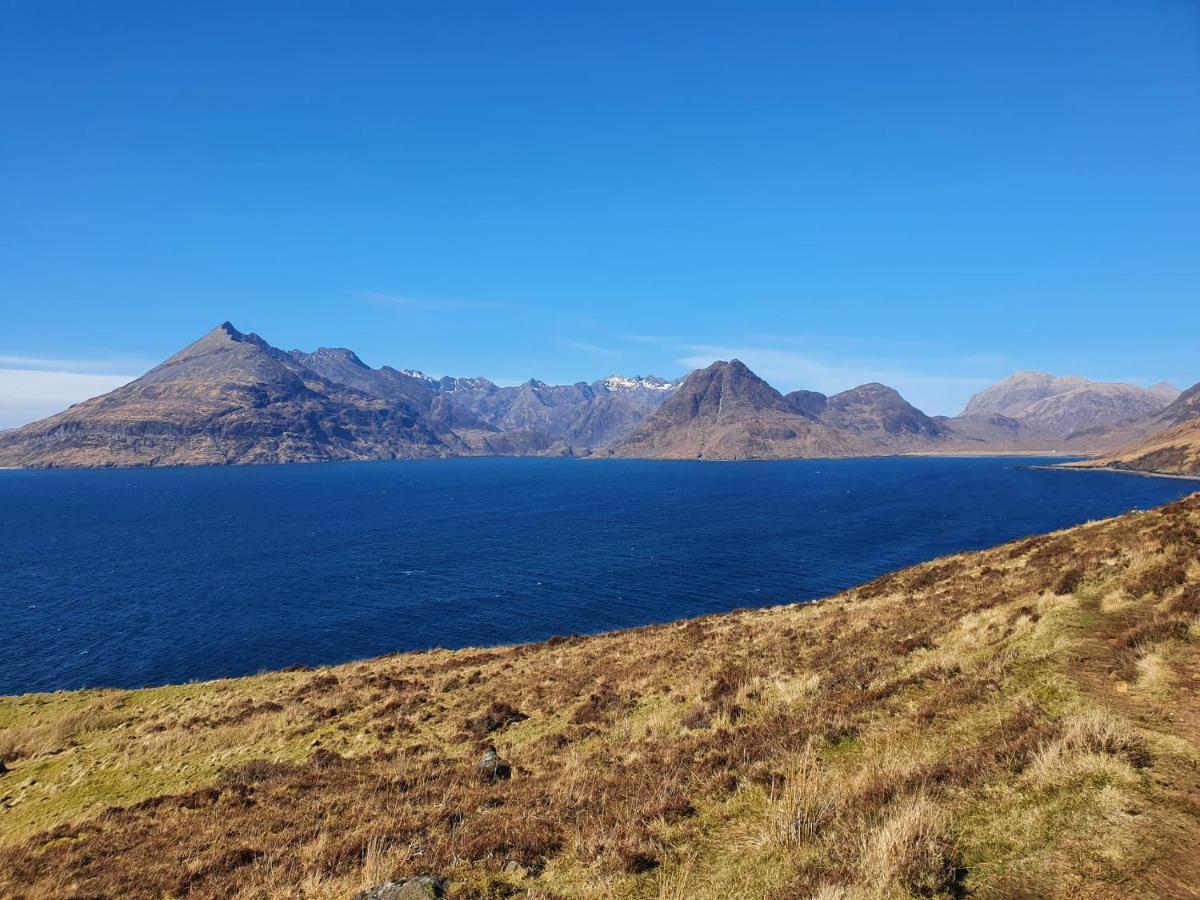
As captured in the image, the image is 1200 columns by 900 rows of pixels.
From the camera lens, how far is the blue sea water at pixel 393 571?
64.0 meters

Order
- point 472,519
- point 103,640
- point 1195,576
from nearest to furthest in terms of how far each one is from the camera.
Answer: point 1195,576, point 103,640, point 472,519

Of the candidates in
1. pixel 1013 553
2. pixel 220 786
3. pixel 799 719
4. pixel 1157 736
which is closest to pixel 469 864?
pixel 799 719

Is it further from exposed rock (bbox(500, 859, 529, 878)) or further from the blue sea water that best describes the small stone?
the blue sea water

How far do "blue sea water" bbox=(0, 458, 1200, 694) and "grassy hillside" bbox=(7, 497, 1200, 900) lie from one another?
3766 cm

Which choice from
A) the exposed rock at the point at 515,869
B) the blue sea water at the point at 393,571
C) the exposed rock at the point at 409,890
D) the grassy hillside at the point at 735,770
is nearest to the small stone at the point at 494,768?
the grassy hillside at the point at 735,770

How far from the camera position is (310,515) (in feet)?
553

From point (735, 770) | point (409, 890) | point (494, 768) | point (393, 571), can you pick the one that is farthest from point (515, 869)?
point (393, 571)

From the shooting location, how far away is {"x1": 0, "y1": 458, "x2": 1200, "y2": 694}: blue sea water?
64.0 metres

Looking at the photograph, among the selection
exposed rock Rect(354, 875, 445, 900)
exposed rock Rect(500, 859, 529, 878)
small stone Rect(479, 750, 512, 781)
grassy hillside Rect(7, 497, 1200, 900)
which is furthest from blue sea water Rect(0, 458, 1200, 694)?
exposed rock Rect(354, 875, 445, 900)

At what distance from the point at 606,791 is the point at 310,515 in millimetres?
176704

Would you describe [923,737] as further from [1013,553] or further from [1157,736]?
[1013,553]

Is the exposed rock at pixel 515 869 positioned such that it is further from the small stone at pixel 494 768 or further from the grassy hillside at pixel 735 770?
the small stone at pixel 494 768

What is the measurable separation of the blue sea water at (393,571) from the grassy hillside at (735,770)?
37.7 metres

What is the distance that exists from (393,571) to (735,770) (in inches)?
3675
